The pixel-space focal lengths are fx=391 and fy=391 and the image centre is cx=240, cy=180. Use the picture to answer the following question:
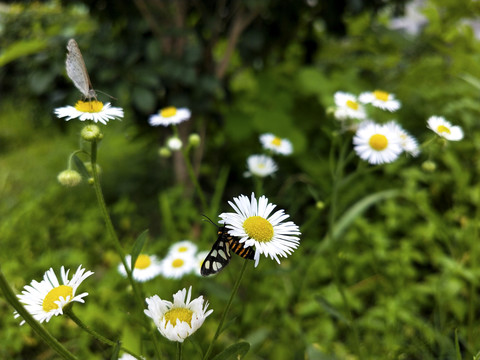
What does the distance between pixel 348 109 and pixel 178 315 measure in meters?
0.56

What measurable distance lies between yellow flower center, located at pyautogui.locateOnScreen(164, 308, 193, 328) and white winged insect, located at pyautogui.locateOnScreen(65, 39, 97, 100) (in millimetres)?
292

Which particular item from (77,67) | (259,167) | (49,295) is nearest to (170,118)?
(259,167)

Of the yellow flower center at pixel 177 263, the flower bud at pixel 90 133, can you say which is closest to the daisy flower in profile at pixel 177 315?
the flower bud at pixel 90 133

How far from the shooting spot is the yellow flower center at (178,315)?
430mm

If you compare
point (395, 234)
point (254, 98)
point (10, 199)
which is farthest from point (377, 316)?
point (10, 199)

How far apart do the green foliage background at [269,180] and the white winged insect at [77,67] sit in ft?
1.83

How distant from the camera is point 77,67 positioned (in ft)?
1.62

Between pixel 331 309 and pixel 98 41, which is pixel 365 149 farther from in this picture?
pixel 98 41

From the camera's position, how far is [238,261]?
1335 mm

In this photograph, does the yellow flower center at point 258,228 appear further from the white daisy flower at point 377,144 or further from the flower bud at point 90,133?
the white daisy flower at point 377,144

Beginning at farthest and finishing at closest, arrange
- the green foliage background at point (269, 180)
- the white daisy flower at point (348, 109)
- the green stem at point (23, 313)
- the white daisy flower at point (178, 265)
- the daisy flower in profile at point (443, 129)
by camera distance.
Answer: the green foliage background at point (269, 180), the white daisy flower at point (178, 265), the white daisy flower at point (348, 109), the daisy flower in profile at point (443, 129), the green stem at point (23, 313)

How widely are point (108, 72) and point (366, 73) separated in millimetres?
1261

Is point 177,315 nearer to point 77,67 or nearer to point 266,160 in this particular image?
point 77,67

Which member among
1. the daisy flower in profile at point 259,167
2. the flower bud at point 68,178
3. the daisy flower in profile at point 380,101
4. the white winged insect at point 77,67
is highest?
the daisy flower in profile at point 380,101
